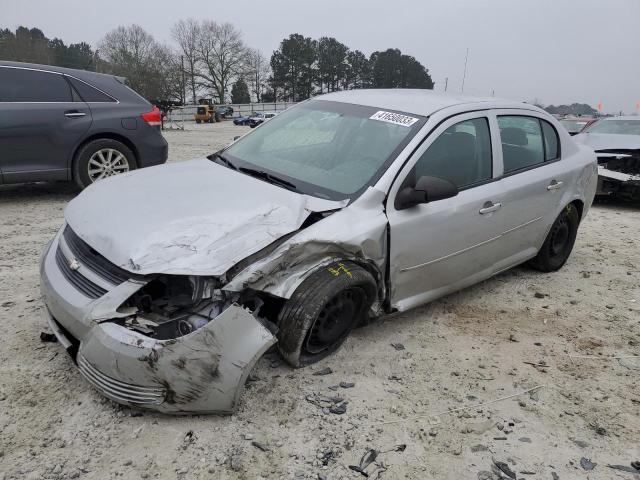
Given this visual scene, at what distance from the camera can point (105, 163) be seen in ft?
21.5

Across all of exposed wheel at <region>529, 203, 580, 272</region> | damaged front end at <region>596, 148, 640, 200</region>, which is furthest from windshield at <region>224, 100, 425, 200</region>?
damaged front end at <region>596, 148, 640, 200</region>

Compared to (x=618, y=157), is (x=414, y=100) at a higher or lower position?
higher

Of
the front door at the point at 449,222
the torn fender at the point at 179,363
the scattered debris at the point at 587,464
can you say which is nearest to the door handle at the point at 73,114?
the torn fender at the point at 179,363

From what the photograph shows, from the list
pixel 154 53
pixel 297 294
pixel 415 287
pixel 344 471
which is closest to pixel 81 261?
pixel 297 294

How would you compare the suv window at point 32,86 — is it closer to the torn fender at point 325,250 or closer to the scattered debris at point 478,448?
the torn fender at point 325,250

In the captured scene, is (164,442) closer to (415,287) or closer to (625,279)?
(415,287)

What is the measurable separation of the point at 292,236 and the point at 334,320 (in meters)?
0.63

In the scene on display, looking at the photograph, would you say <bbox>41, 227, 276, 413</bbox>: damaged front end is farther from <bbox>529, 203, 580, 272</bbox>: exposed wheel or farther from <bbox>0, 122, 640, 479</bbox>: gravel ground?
<bbox>529, 203, 580, 272</bbox>: exposed wheel

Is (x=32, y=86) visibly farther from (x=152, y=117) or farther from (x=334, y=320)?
(x=334, y=320)

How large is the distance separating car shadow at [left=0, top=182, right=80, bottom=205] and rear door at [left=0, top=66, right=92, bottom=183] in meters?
0.66

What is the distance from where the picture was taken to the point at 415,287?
3.35 metres

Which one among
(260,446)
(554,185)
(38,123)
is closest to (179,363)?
(260,446)

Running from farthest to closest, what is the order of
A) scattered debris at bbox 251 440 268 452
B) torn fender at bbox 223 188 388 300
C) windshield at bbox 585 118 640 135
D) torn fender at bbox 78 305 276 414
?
windshield at bbox 585 118 640 135, torn fender at bbox 223 188 388 300, scattered debris at bbox 251 440 268 452, torn fender at bbox 78 305 276 414

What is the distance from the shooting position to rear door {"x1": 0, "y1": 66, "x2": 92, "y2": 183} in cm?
588
